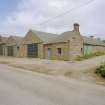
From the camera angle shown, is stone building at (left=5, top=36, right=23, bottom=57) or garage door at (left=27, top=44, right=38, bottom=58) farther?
stone building at (left=5, top=36, right=23, bottom=57)

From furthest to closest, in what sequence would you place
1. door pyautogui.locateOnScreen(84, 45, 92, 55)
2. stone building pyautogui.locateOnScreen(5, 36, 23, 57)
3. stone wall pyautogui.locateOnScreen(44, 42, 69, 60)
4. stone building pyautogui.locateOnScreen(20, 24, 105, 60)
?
stone building pyautogui.locateOnScreen(5, 36, 23, 57) → door pyautogui.locateOnScreen(84, 45, 92, 55) → stone building pyautogui.locateOnScreen(20, 24, 105, 60) → stone wall pyautogui.locateOnScreen(44, 42, 69, 60)

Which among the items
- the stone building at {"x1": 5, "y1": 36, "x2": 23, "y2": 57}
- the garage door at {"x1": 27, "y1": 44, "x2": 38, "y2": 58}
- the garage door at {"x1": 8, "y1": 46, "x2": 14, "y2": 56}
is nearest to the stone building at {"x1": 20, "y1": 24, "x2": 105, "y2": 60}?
the garage door at {"x1": 27, "y1": 44, "x2": 38, "y2": 58}

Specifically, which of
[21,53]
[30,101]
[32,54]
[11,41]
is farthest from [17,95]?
[11,41]

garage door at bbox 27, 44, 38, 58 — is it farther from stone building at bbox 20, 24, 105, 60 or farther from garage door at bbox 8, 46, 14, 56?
garage door at bbox 8, 46, 14, 56

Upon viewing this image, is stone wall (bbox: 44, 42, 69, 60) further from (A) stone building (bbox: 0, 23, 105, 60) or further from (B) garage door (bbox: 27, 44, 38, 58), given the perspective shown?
(B) garage door (bbox: 27, 44, 38, 58)

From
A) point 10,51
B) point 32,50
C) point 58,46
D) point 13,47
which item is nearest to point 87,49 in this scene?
point 58,46

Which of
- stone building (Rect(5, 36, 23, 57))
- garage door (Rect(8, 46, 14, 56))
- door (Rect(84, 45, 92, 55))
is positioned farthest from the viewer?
garage door (Rect(8, 46, 14, 56))

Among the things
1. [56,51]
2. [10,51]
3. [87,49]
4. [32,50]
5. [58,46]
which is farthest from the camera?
[10,51]

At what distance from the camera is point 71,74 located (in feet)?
48.0

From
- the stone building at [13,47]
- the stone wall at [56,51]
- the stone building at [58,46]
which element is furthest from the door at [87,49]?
the stone building at [13,47]

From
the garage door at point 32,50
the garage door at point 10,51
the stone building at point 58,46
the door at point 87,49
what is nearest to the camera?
the stone building at point 58,46

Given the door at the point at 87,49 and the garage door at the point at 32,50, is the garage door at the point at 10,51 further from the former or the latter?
the door at the point at 87,49

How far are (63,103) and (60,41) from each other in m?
26.0

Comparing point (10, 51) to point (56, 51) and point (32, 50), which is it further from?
point (56, 51)
